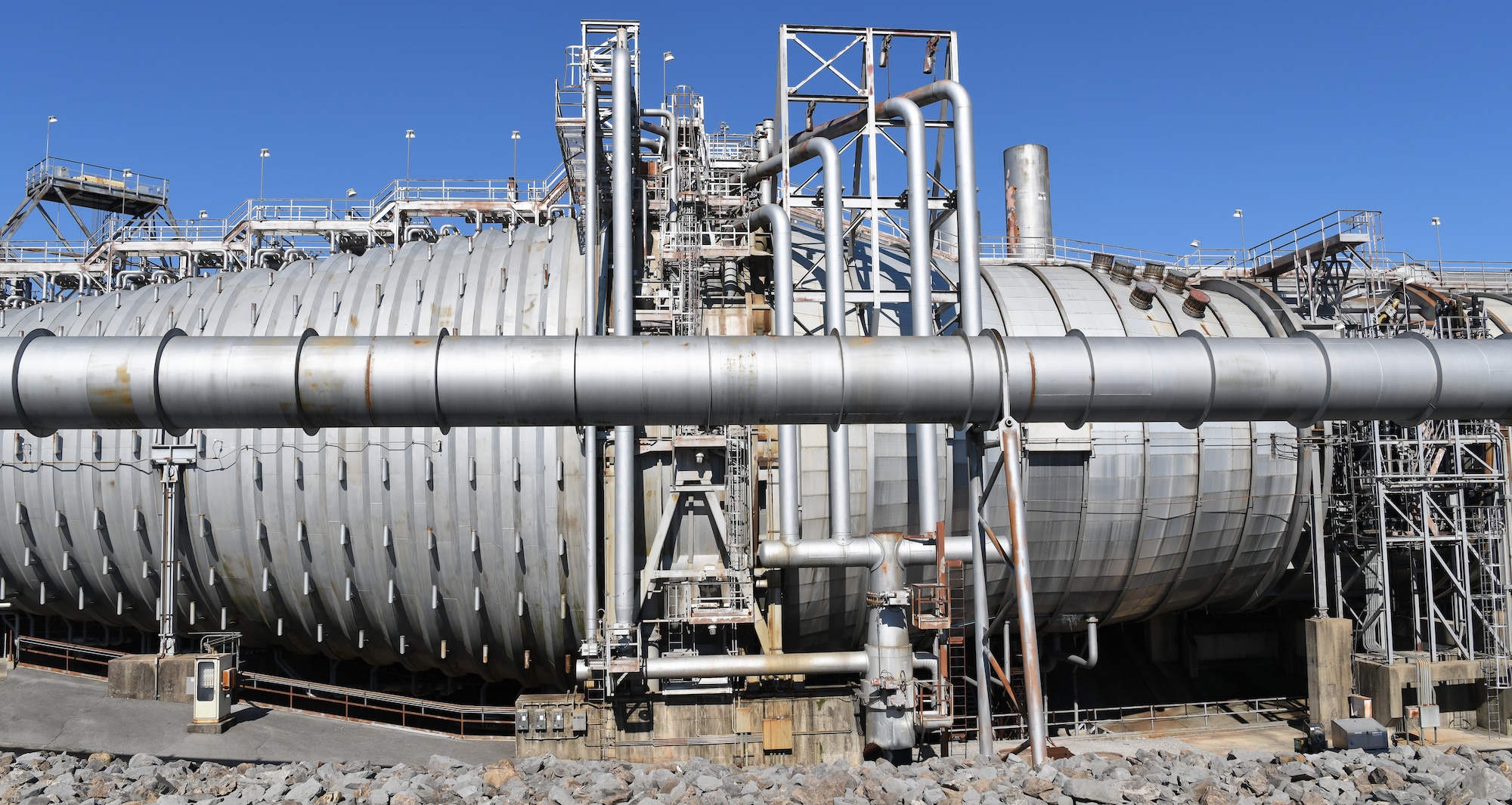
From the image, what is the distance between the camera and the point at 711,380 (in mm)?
9258

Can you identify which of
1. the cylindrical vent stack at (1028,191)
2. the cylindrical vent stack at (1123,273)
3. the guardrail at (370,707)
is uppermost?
the cylindrical vent stack at (1028,191)

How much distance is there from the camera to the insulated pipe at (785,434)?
15688 mm

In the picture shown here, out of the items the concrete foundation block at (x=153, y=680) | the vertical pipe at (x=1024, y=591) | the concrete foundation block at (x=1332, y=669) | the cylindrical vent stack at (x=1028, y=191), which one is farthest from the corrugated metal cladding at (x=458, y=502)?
the cylindrical vent stack at (x=1028, y=191)

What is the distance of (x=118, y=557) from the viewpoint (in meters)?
17.8

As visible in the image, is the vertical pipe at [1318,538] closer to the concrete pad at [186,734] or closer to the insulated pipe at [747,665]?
the insulated pipe at [747,665]

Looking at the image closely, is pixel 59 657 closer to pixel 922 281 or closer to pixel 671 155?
pixel 671 155

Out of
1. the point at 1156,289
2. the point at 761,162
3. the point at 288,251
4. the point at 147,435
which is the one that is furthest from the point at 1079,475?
the point at 288,251

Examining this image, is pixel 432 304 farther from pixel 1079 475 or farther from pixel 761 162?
pixel 1079 475

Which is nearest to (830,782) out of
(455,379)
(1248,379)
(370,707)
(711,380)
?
(711,380)

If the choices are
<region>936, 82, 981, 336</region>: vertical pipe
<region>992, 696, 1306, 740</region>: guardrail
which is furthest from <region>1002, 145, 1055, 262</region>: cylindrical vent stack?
<region>992, 696, 1306, 740</region>: guardrail

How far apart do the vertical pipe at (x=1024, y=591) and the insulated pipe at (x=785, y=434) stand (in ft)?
19.8

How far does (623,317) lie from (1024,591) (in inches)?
326

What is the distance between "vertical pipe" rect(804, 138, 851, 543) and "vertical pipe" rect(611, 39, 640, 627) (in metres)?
3.41

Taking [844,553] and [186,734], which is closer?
[844,553]
